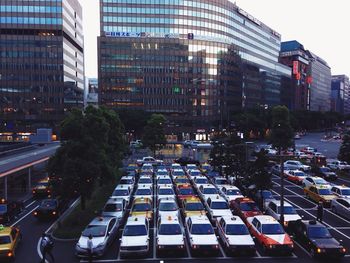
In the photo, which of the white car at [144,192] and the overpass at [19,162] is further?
the overpass at [19,162]

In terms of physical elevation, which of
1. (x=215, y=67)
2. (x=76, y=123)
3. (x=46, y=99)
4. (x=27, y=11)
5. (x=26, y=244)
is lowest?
(x=26, y=244)

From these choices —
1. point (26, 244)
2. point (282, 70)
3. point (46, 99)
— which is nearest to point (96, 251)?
point (26, 244)

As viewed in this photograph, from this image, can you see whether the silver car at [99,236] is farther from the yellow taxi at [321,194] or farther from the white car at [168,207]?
the yellow taxi at [321,194]

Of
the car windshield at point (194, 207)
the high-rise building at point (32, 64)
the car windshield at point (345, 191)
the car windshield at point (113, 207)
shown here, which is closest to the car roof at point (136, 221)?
the car windshield at point (113, 207)

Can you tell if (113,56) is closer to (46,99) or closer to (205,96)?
(46,99)

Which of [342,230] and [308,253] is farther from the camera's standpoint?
[342,230]

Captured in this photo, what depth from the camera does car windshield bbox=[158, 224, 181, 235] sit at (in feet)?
67.6

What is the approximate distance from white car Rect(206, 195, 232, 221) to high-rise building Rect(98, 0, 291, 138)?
9128 centimetres

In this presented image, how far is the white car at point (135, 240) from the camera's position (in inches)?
750

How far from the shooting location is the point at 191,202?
87.6 ft

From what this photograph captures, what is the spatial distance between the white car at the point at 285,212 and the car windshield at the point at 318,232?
2443mm

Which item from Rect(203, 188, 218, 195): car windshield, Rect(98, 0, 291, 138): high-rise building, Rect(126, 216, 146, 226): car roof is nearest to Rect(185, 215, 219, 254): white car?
Rect(126, 216, 146, 226): car roof

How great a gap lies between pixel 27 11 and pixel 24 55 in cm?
1367

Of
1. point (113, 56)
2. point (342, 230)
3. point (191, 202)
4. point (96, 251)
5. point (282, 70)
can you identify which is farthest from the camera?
point (282, 70)
